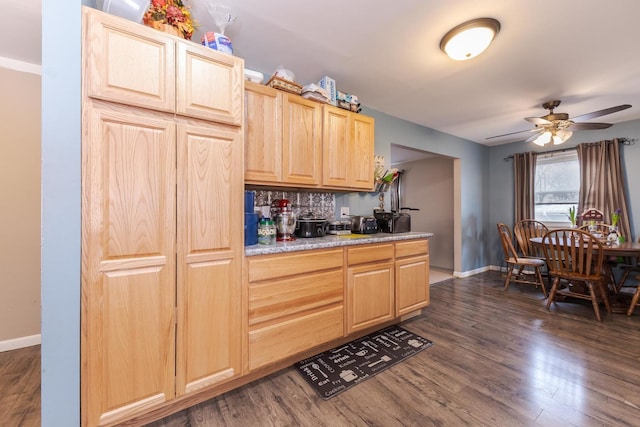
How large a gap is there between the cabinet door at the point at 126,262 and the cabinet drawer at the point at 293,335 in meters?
0.47

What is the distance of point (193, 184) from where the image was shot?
140cm

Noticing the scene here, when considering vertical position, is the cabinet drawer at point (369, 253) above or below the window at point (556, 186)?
below

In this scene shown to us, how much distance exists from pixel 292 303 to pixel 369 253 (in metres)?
0.82

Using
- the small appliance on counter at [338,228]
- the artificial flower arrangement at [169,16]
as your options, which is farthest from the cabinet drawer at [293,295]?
the artificial flower arrangement at [169,16]

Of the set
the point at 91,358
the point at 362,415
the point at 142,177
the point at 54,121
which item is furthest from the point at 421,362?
the point at 54,121

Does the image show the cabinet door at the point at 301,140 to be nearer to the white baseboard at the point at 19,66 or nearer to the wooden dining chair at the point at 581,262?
the white baseboard at the point at 19,66

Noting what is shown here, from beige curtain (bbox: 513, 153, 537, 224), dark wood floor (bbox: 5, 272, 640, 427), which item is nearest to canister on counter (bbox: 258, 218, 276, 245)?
dark wood floor (bbox: 5, 272, 640, 427)

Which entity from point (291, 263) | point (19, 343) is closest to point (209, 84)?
point (291, 263)

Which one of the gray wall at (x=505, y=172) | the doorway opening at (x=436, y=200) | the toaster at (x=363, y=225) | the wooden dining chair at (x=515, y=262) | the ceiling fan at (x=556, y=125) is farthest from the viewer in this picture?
the doorway opening at (x=436, y=200)

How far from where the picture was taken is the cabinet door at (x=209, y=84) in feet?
4.52

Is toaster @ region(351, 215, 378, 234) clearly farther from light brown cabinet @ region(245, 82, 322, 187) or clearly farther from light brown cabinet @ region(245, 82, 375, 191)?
light brown cabinet @ region(245, 82, 322, 187)

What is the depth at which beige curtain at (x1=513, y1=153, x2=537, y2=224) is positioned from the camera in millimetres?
4352

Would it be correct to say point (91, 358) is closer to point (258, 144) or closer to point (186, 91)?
point (186, 91)

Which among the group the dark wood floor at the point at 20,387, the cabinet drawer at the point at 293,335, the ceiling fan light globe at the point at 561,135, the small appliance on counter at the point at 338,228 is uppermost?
the ceiling fan light globe at the point at 561,135
